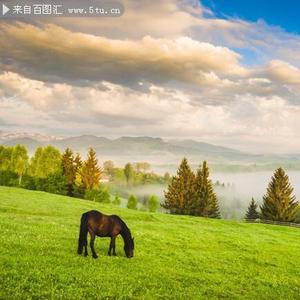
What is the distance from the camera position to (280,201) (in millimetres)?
90125

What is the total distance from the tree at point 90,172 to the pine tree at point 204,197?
90.0ft

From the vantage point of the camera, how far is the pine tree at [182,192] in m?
92.4

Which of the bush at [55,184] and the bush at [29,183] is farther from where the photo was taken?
the bush at [29,183]

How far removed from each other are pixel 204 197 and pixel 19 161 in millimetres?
53360

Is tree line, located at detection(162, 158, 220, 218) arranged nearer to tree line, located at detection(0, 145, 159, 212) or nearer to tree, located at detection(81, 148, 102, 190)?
tree, located at detection(81, 148, 102, 190)

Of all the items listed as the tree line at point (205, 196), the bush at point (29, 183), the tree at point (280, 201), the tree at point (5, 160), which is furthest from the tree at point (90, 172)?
the tree at point (280, 201)

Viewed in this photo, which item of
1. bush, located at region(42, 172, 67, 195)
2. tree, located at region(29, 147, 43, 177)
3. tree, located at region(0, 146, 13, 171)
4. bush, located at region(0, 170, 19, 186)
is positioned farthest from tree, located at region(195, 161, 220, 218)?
tree, located at region(0, 146, 13, 171)

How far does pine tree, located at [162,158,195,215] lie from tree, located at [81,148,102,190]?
2046 centimetres

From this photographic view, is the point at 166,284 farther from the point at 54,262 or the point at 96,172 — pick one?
the point at 96,172

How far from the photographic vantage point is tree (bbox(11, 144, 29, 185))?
10469 centimetres

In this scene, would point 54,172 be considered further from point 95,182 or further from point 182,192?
point 182,192

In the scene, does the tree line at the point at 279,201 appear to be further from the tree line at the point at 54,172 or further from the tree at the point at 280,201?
the tree line at the point at 54,172

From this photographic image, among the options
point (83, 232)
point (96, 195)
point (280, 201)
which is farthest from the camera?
point (96, 195)

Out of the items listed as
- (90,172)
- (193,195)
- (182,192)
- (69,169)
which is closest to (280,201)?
(193,195)
